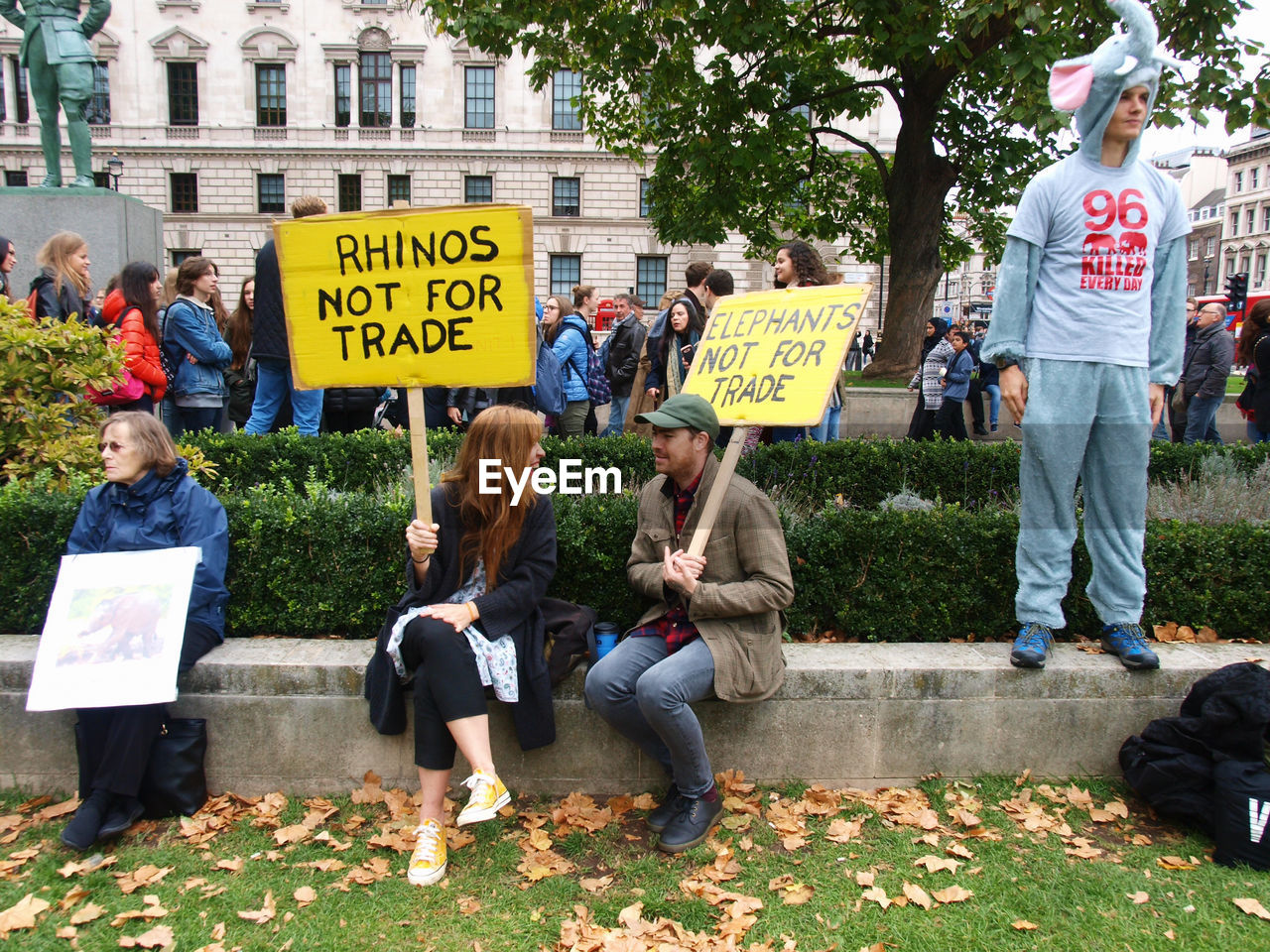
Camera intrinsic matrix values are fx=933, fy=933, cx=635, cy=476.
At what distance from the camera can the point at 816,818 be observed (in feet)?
12.2

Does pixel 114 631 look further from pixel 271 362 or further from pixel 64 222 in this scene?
pixel 64 222

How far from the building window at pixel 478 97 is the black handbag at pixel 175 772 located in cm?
4134

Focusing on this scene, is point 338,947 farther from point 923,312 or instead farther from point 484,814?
point 923,312

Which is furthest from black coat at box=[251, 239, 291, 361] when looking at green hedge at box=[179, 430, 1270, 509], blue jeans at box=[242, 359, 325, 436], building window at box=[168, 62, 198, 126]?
building window at box=[168, 62, 198, 126]

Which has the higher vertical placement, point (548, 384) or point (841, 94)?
point (841, 94)

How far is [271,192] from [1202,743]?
4406 cm

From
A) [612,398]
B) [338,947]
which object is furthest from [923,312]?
[338,947]

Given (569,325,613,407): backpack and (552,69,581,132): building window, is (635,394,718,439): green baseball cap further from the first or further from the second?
(552,69,581,132): building window

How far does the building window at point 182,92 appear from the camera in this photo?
4012 cm

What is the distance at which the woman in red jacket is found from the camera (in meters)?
6.30

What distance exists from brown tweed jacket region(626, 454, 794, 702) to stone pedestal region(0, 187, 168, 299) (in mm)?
8084

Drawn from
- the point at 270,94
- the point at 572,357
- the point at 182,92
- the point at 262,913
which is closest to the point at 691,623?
the point at 262,913

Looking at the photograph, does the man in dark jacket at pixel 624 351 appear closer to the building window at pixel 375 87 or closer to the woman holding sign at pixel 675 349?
the woman holding sign at pixel 675 349

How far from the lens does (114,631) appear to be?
3611 millimetres
